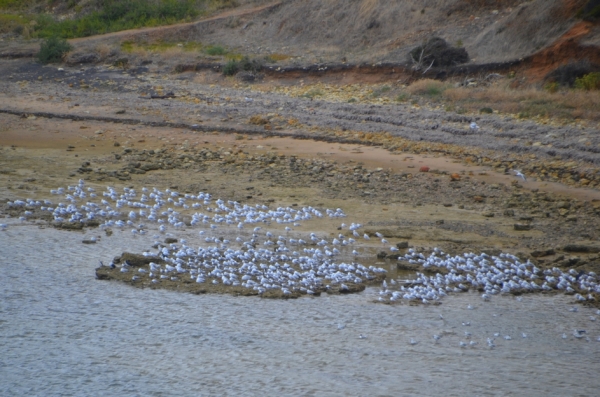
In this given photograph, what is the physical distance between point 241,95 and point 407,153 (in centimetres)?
656

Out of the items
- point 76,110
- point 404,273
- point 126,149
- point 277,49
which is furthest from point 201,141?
point 277,49

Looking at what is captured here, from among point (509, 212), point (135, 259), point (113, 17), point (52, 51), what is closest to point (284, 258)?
point (135, 259)

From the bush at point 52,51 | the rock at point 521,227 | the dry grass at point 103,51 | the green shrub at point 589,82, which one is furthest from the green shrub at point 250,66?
the rock at point 521,227

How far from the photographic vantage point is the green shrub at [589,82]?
48.5 feet

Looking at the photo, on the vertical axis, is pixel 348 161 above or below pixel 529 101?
below

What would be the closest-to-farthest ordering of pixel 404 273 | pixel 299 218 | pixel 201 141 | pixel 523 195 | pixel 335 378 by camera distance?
→ pixel 335 378 → pixel 404 273 → pixel 299 218 → pixel 523 195 → pixel 201 141

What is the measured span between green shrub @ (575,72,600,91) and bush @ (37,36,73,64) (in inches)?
633

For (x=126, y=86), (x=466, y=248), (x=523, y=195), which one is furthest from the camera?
(x=126, y=86)

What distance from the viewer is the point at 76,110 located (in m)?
15.3

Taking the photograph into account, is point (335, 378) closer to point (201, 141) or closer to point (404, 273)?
point (404, 273)

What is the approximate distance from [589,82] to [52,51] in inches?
655

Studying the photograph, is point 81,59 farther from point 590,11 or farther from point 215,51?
point 590,11

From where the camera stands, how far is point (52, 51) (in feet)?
76.3

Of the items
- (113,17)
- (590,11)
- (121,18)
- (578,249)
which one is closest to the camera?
(578,249)
